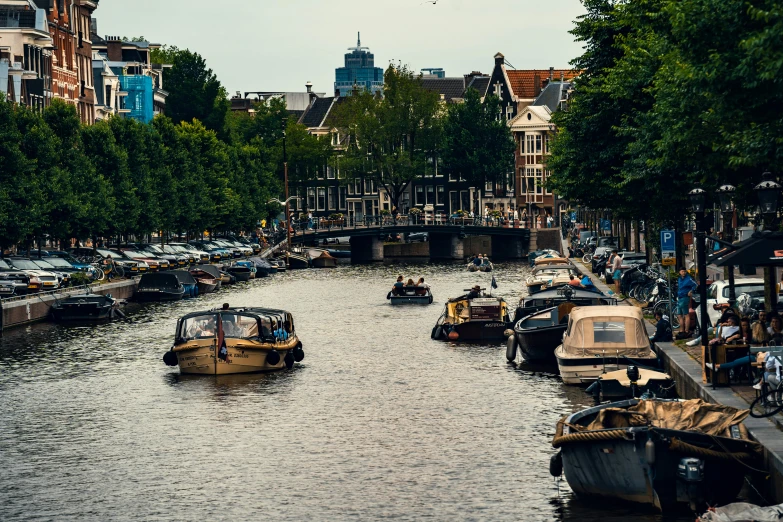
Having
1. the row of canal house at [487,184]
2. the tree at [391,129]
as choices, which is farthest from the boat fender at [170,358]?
the tree at [391,129]

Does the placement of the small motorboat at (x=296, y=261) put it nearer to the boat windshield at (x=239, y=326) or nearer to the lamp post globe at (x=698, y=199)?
the boat windshield at (x=239, y=326)

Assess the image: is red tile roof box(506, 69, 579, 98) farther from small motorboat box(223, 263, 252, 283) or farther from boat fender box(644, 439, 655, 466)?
boat fender box(644, 439, 655, 466)

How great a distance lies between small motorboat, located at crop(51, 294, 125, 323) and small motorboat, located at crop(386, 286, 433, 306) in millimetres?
15340

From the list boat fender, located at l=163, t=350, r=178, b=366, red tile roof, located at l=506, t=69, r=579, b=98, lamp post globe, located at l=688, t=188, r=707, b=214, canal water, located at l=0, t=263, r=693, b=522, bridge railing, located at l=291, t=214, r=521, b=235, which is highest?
red tile roof, located at l=506, t=69, r=579, b=98

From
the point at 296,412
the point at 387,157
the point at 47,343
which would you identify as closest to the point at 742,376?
the point at 296,412

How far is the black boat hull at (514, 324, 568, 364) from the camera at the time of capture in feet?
153

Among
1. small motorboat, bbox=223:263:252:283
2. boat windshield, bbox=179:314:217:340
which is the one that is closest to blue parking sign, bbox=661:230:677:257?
boat windshield, bbox=179:314:217:340

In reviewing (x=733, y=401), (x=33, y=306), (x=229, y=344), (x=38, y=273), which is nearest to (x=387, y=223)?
(x=38, y=273)

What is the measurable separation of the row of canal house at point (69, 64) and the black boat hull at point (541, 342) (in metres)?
50.3

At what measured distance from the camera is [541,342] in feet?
153

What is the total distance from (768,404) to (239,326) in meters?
23.0

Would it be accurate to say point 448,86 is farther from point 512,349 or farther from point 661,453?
point 661,453

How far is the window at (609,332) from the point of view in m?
41.0

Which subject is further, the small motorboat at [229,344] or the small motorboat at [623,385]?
the small motorboat at [229,344]
